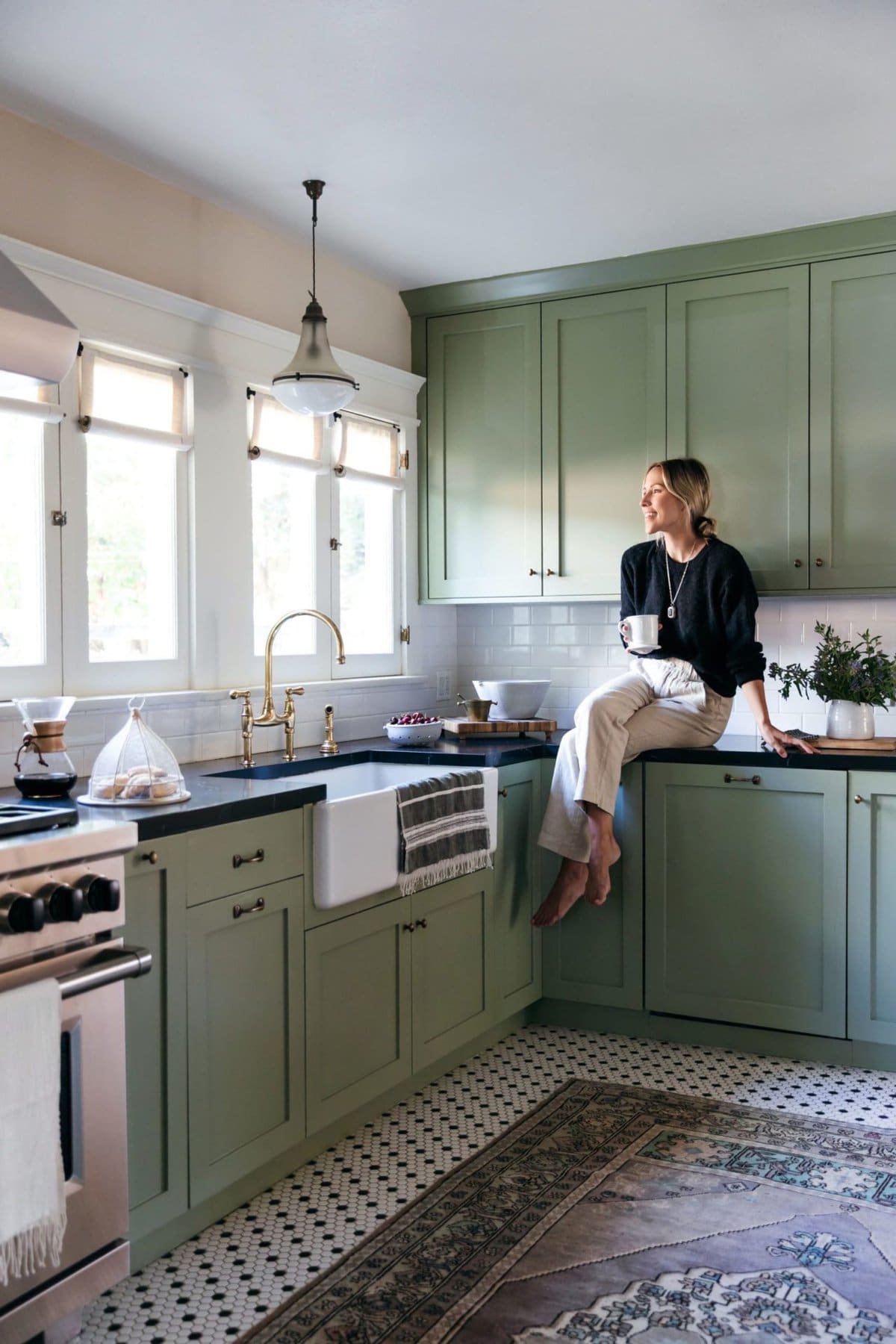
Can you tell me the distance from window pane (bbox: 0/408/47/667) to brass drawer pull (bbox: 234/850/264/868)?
849mm

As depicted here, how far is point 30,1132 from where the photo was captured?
1.95 m

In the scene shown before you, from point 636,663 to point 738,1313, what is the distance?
2182 millimetres

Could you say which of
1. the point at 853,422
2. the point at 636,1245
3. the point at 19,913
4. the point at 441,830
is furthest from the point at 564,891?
the point at 19,913

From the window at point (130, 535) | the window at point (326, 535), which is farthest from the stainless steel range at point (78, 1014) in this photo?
the window at point (326, 535)

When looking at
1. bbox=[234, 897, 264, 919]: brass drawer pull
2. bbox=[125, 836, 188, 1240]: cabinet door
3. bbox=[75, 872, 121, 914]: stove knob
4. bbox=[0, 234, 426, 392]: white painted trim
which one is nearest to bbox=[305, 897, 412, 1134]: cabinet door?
bbox=[234, 897, 264, 919]: brass drawer pull

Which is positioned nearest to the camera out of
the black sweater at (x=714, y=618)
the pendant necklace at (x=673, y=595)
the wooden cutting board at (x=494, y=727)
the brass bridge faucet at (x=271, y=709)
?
the brass bridge faucet at (x=271, y=709)

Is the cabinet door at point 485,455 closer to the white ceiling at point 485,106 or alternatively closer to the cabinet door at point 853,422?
the white ceiling at point 485,106

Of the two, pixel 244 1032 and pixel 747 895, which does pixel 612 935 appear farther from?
pixel 244 1032

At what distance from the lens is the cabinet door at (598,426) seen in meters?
4.25

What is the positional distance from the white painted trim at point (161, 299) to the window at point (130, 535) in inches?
6.7

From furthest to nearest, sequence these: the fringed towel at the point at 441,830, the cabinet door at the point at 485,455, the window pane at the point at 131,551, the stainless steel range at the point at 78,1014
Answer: the cabinet door at the point at 485,455
the window pane at the point at 131,551
the fringed towel at the point at 441,830
the stainless steel range at the point at 78,1014

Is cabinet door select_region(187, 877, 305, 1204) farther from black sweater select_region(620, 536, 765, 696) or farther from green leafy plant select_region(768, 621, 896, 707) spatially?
green leafy plant select_region(768, 621, 896, 707)

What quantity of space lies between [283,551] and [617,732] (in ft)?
4.12

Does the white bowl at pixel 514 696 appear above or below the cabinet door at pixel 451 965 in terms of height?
above
